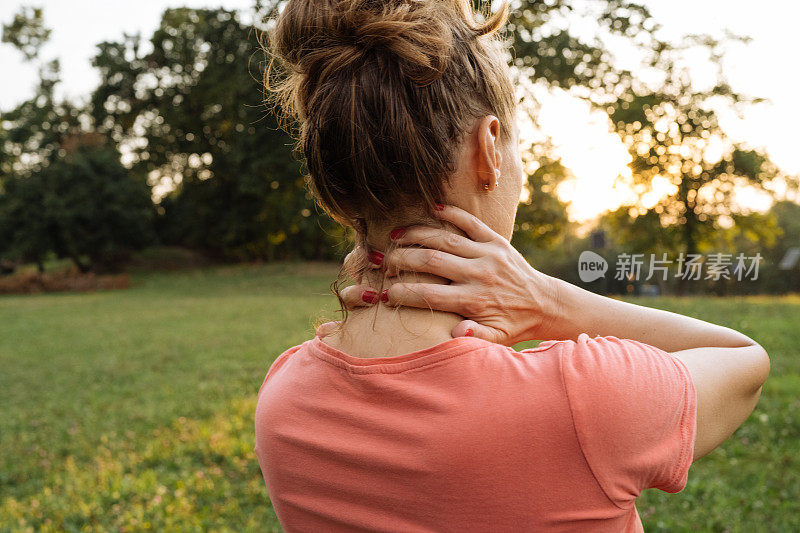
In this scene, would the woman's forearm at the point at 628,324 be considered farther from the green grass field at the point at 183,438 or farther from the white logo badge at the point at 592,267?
the green grass field at the point at 183,438

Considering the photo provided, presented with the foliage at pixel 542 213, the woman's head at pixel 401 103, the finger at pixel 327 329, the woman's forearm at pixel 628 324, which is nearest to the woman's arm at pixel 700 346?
the woman's forearm at pixel 628 324

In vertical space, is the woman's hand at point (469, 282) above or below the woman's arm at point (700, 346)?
above

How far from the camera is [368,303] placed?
3.79 ft

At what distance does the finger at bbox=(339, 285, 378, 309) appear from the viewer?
1149mm

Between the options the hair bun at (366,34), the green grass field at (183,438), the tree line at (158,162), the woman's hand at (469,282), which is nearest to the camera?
the hair bun at (366,34)

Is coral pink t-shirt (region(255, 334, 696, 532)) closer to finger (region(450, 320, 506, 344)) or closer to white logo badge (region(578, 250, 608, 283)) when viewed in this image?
finger (region(450, 320, 506, 344))

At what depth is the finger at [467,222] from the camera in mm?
1109

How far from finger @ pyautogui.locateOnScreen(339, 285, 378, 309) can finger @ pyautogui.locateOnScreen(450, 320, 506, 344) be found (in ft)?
0.56

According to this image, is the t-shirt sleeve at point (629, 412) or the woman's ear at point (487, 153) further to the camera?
the woman's ear at point (487, 153)

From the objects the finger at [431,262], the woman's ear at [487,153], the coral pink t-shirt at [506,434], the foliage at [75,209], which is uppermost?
the woman's ear at [487,153]

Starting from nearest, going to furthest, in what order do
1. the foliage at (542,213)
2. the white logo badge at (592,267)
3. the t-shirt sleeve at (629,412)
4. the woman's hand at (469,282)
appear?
the t-shirt sleeve at (629,412) → the woman's hand at (469,282) → the white logo badge at (592,267) → the foliage at (542,213)

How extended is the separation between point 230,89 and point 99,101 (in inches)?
477

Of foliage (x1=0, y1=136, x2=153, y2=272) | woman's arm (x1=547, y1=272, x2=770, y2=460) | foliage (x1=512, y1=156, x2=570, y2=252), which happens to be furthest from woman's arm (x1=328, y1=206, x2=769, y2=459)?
foliage (x1=0, y1=136, x2=153, y2=272)

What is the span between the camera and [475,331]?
1085 millimetres
